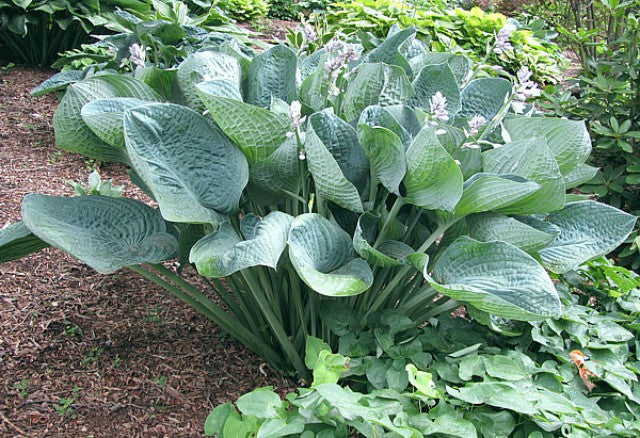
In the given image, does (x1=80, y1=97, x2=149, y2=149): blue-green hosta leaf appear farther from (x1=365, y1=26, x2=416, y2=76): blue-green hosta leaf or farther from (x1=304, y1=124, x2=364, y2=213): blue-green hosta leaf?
(x1=365, y1=26, x2=416, y2=76): blue-green hosta leaf

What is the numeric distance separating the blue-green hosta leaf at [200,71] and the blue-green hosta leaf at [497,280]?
A: 0.80 m

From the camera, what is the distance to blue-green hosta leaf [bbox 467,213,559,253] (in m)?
1.53

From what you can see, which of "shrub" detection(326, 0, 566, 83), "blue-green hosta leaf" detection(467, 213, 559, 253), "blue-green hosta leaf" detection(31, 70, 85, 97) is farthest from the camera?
"shrub" detection(326, 0, 566, 83)

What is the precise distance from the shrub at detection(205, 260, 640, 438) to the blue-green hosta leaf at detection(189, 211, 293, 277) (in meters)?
0.30

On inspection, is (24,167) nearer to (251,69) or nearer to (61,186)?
(61,186)

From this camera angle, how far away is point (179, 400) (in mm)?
1879

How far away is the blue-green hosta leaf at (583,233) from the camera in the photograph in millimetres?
1694

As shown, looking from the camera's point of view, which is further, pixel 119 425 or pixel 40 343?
pixel 40 343

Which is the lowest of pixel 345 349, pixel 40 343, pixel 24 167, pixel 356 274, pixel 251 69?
pixel 24 167

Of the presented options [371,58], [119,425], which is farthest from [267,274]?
[371,58]

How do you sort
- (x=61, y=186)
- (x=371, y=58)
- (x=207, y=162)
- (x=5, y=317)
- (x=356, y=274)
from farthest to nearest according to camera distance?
(x=61, y=186)
(x=5, y=317)
(x=371, y=58)
(x=207, y=162)
(x=356, y=274)

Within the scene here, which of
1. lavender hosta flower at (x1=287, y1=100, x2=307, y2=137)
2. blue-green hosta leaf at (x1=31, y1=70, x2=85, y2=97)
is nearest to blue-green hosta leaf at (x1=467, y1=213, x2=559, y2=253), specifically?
lavender hosta flower at (x1=287, y1=100, x2=307, y2=137)

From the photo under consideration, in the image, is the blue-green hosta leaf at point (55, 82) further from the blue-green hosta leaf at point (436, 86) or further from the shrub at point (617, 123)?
the shrub at point (617, 123)

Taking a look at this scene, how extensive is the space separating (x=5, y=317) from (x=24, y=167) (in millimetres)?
1406
